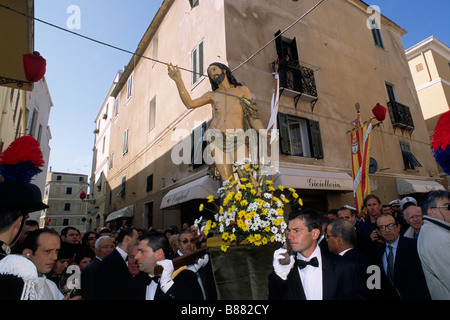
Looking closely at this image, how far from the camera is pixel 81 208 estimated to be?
5800 cm

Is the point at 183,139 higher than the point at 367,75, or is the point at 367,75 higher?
the point at 367,75

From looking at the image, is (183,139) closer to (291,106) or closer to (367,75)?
(291,106)

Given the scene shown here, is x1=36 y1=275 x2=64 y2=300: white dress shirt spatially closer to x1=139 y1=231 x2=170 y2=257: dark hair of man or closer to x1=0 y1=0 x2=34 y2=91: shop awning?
x1=139 y1=231 x2=170 y2=257: dark hair of man

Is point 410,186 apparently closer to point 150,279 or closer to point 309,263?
point 309,263

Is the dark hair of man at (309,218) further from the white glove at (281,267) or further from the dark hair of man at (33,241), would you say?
the dark hair of man at (33,241)

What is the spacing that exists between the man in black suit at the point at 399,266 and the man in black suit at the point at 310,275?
0.60 meters

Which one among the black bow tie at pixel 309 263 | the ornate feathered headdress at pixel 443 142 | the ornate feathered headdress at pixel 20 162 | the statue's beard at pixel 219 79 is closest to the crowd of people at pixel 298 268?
the black bow tie at pixel 309 263

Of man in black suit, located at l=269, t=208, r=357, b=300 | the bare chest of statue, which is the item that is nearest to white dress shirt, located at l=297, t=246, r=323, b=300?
man in black suit, located at l=269, t=208, r=357, b=300

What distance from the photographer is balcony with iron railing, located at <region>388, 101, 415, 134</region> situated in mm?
13680

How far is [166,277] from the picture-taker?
245 centimetres

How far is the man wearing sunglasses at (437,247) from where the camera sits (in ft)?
6.82

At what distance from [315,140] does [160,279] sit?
30.3ft

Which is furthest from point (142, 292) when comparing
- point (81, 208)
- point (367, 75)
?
point (81, 208)
